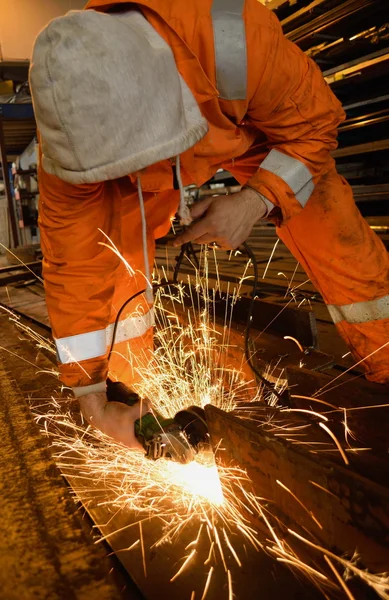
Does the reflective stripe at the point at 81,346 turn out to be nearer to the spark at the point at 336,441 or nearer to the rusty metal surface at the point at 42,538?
the rusty metal surface at the point at 42,538

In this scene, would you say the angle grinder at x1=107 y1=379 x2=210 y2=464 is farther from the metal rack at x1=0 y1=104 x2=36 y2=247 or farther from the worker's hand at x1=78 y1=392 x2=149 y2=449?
the metal rack at x1=0 y1=104 x2=36 y2=247

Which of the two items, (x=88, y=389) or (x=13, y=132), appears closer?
(x=88, y=389)

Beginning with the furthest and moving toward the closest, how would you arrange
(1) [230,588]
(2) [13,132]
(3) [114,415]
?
(2) [13,132], (3) [114,415], (1) [230,588]

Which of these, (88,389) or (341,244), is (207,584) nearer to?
(88,389)

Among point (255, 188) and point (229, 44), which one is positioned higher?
point (229, 44)

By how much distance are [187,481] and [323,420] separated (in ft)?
1.59

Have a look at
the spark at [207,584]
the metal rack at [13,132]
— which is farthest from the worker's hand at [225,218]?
the metal rack at [13,132]

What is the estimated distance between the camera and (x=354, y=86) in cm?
462

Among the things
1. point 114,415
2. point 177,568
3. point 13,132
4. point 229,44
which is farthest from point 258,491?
point 13,132

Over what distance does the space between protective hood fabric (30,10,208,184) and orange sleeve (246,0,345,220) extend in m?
0.36

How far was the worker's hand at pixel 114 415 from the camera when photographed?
1.47 meters

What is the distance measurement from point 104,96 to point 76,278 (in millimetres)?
728

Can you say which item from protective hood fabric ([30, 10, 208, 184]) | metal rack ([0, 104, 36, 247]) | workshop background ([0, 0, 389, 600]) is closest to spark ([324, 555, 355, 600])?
workshop background ([0, 0, 389, 600])

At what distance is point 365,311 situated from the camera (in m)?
2.02
